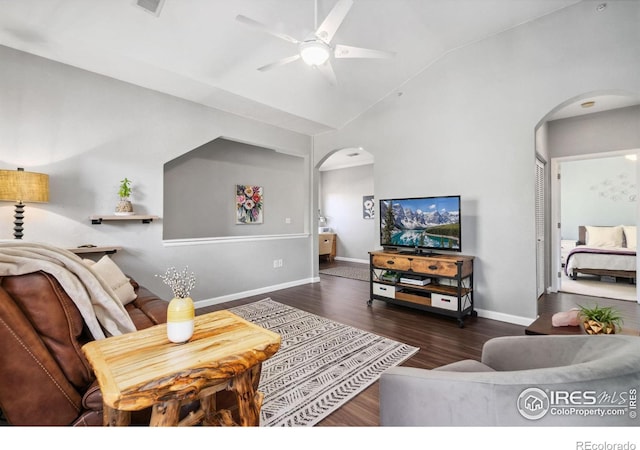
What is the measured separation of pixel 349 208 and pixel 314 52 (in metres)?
5.93

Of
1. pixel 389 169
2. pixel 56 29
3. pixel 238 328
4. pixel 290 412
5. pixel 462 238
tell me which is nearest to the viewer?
pixel 238 328

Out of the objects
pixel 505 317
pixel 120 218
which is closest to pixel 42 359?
pixel 120 218

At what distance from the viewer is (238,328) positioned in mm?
1302

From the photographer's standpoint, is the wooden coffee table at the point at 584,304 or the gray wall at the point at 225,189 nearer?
the wooden coffee table at the point at 584,304

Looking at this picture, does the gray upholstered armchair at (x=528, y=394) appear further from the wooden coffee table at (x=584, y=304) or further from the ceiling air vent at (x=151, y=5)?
the ceiling air vent at (x=151, y=5)

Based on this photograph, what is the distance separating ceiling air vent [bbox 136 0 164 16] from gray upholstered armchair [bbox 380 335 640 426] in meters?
3.23

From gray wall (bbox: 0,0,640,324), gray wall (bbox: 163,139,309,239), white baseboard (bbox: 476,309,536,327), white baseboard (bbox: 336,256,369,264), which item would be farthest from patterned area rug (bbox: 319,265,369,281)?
white baseboard (bbox: 476,309,536,327)

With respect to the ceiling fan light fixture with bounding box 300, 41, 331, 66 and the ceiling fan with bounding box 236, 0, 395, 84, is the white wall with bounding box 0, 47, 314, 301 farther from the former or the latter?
the ceiling fan light fixture with bounding box 300, 41, 331, 66

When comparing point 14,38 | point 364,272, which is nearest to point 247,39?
point 14,38

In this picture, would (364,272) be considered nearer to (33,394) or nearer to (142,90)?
(142,90)

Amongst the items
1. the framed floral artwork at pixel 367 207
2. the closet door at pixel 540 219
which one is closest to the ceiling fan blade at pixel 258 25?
the closet door at pixel 540 219

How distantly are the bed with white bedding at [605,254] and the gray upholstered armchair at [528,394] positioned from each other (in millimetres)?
5481

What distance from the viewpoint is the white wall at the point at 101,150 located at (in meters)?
2.71

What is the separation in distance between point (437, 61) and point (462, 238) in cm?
238
